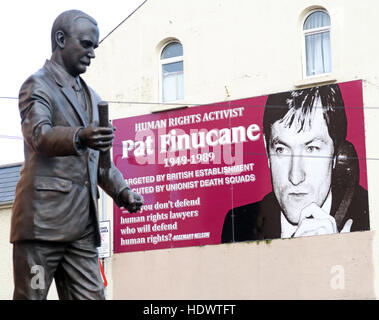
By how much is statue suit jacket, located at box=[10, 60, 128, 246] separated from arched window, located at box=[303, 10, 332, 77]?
62.7 ft

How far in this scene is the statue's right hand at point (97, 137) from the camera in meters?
6.86

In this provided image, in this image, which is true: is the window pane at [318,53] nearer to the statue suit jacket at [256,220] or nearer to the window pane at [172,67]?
the statue suit jacket at [256,220]

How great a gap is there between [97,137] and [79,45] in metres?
0.94

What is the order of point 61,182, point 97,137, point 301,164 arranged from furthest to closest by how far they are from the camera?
point 301,164 < point 61,182 < point 97,137

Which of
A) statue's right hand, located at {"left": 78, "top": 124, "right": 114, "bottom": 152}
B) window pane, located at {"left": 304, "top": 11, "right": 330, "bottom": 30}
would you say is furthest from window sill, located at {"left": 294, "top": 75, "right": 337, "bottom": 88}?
statue's right hand, located at {"left": 78, "top": 124, "right": 114, "bottom": 152}

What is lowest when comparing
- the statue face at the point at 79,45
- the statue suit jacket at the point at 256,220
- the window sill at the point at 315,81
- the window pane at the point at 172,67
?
the statue suit jacket at the point at 256,220

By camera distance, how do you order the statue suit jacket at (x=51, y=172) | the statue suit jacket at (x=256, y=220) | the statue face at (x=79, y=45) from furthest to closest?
the statue suit jacket at (x=256, y=220), the statue face at (x=79, y=45), the statue suit jacket at (x=51, y=172)

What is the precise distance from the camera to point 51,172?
7.31m

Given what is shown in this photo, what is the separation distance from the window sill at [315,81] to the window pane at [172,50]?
3.81 meters

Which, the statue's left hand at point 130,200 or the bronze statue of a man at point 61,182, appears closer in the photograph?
the bronze statue of a man at point 61,182

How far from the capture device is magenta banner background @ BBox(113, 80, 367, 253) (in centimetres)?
2639

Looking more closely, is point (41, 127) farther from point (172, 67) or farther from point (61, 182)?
point (172, 67)

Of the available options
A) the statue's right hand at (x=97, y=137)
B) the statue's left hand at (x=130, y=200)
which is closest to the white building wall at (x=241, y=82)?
the statue's left hand at (x=130, y=200)

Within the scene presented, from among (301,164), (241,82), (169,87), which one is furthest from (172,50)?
(301,164)
